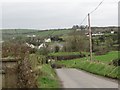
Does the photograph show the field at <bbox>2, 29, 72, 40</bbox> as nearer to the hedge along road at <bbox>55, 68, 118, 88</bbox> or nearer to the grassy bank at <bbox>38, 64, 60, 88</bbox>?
the grassy bank at <bbox>38, 64, 60, 88</bbox>

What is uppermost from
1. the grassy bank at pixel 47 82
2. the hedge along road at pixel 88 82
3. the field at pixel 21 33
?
the field at pixel 21 33

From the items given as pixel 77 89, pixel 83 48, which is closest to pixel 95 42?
pixel 83 48

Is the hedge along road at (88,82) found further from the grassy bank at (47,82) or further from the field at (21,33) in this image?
the field at (21,33)

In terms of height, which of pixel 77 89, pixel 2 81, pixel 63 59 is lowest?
pixel 63 59

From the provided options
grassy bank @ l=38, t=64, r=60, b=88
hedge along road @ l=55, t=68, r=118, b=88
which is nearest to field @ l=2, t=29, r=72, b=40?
grassy bank @ l=38, t=64, r=60, b=88

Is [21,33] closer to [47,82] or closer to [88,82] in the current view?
[88,82]

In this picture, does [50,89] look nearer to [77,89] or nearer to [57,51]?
Answer: [77,89]

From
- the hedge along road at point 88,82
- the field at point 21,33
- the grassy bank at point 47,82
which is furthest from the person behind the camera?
the field at point 21,33

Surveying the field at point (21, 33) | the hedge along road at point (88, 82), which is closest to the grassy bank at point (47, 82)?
the hedge along road at point (88, 82)

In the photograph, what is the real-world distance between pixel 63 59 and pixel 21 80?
76.0m

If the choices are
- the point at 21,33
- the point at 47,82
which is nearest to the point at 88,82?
the point at 47,82

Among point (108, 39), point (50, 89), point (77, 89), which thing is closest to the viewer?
point (50, 89)

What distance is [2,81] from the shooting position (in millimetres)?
12688

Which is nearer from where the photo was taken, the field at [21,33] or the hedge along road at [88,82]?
the hedge along road at [88,82]
